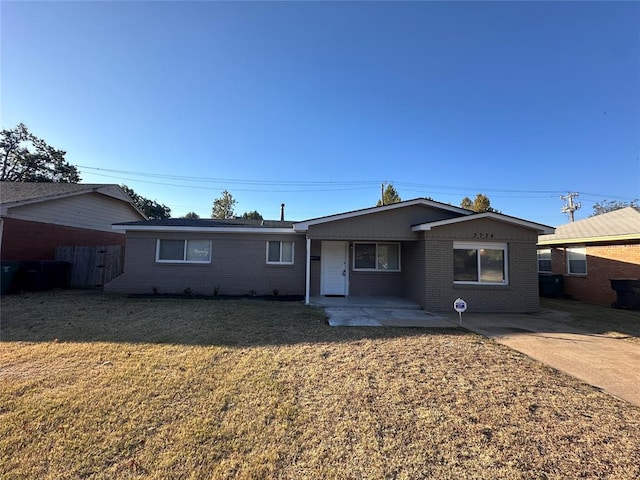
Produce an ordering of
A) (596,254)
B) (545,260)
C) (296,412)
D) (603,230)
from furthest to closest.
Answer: (545,260)
(596,254)
(603,230)
(296,412)

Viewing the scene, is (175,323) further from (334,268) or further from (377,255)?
(377,255)

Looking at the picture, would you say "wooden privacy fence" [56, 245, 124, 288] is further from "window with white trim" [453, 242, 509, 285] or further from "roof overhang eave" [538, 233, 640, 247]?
"roof overhang eave" [538, 233, 640, 247]

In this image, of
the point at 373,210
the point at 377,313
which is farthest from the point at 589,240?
the point at 377,313

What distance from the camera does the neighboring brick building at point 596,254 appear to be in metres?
11.5

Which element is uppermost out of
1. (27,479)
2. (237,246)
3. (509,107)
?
(509,107)

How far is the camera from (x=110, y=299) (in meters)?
10.4

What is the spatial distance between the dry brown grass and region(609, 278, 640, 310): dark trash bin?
364 inches

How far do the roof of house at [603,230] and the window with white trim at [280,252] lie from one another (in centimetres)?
1290

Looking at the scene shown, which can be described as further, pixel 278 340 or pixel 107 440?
pixel 278 340

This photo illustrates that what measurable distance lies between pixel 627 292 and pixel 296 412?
14027mm

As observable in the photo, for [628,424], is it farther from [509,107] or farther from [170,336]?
[509,107]

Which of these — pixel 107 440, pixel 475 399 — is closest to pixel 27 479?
pixel 107 440

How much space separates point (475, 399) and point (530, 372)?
1633 mm

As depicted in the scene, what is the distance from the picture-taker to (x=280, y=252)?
12.3 m
